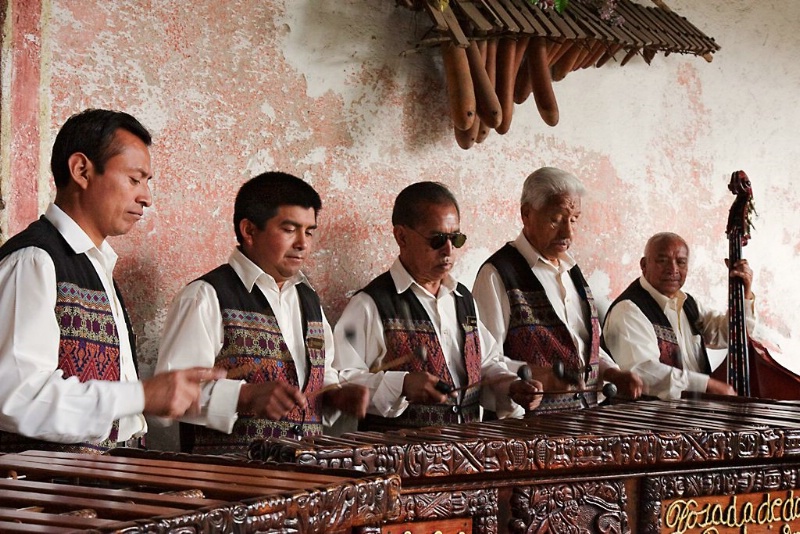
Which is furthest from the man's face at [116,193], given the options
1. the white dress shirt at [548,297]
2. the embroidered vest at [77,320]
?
the white dress shirt at [548,297]

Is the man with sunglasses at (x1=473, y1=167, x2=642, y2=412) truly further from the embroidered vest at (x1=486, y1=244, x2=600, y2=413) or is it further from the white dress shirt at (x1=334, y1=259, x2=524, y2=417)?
the white dress shirt at (x1=334, y1=259, x2=524, y2=417)

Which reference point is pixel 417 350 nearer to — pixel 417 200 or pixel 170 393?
pixel 417 200

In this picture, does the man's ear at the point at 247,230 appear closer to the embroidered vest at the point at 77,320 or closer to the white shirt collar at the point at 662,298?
the embroidered vest at the point at 77,320

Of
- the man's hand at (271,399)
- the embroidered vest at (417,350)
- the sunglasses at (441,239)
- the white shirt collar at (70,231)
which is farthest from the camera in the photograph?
the sunglasses at (441,239)

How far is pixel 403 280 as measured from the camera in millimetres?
4180

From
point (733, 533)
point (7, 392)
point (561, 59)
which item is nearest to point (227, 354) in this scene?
point (7, 392)

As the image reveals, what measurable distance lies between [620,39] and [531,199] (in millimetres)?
893

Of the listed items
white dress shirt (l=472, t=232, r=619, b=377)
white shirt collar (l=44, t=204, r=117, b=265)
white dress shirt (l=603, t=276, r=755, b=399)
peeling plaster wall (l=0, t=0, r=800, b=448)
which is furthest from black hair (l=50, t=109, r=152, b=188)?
white dress shirt (l=603, t=276, r=755, b=399)

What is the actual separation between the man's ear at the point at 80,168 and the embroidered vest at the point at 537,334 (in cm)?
197

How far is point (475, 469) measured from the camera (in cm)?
269

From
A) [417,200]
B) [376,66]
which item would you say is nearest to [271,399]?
[417,200]

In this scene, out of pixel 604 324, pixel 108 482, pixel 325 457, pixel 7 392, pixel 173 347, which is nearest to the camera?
pixel 108 482

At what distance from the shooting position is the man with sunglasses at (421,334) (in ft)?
13.1

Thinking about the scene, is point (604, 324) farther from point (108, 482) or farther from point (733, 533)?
point (108, 482)
